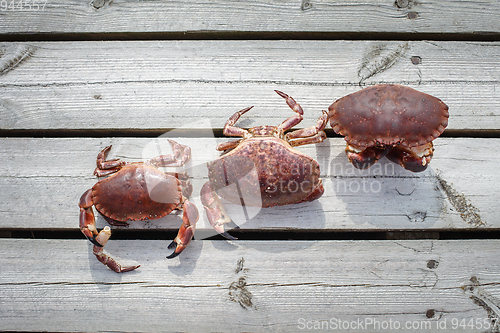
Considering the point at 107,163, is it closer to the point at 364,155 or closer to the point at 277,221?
the point at 277,221

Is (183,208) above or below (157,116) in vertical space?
below

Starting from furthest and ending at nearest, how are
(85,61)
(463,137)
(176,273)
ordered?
(85,61) → (463,137) → (176,273)

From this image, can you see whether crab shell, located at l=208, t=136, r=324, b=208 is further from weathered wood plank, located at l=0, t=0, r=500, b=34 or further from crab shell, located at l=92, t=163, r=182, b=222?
weathered wood plank, located at l=0, t=0, r=500, b=34

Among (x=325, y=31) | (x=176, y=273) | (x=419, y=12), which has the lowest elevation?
(x=176, y=273)

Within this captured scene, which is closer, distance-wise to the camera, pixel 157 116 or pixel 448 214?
pixel 448 214

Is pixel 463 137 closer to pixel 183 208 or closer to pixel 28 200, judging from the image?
pixel 183 208

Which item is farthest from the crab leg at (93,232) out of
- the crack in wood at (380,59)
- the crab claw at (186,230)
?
the crack in wood at (380,59)

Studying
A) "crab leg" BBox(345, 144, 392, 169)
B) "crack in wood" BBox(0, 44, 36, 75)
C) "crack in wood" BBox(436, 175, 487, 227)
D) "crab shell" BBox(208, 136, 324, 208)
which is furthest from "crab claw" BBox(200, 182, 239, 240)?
"crack in wood" BBox(0, 44, 36, 75)

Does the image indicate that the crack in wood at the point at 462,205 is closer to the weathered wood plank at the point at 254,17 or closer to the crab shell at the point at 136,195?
the weathered wood plank at the point at 254,17

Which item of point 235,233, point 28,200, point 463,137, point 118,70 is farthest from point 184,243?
point 463,137
